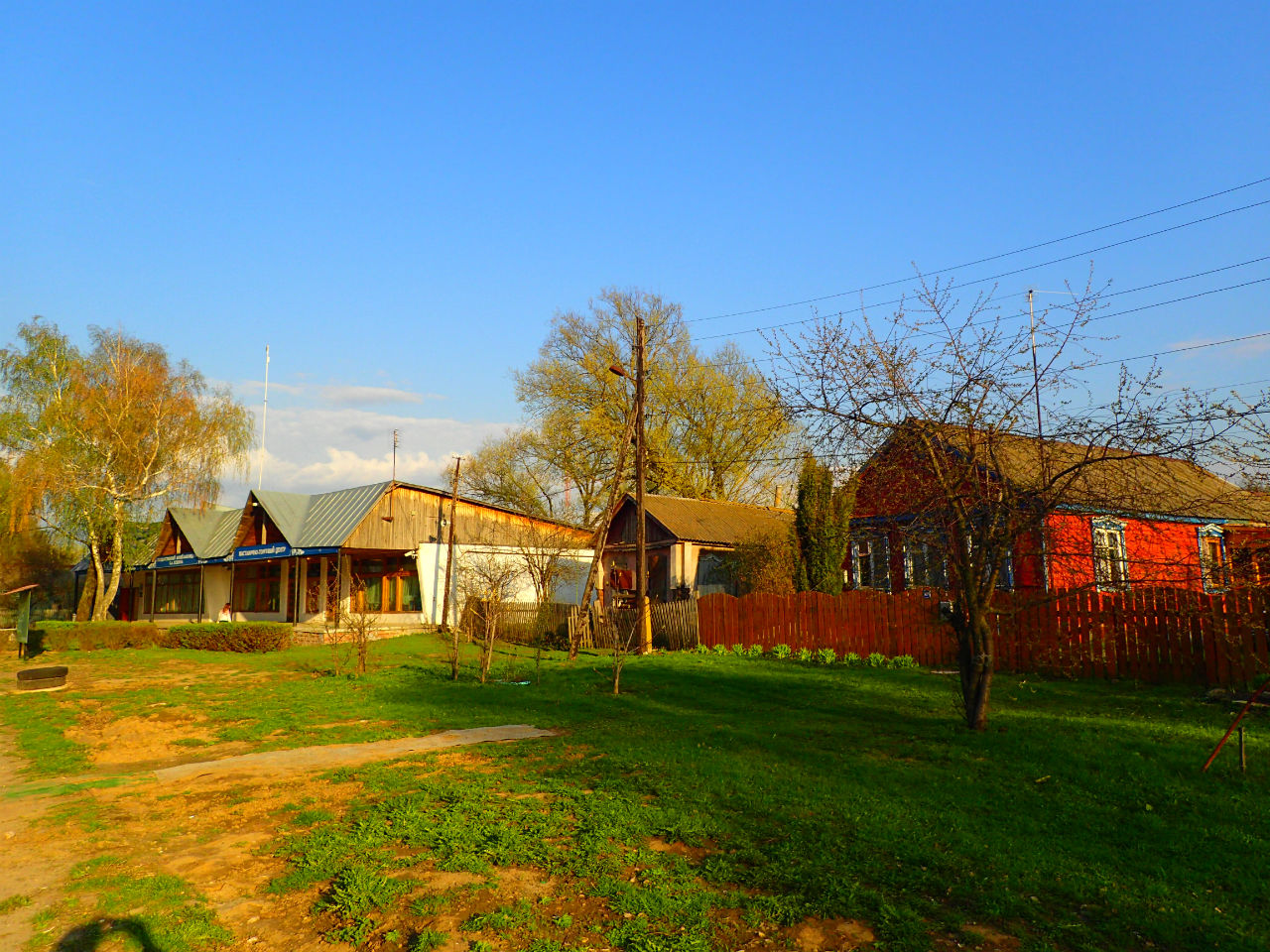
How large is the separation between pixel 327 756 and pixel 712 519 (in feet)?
78.3

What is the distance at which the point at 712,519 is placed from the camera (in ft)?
106

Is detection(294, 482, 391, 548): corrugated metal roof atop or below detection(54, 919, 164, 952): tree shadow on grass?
atop

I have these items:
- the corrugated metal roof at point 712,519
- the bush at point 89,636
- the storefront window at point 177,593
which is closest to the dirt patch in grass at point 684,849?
the corrugated metal roof at point 712,519

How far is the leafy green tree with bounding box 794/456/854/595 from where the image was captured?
22.0m

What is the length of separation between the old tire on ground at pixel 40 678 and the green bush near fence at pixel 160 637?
26.6ft

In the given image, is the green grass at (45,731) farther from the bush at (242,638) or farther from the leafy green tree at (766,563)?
the leafy green tree at (766,563)

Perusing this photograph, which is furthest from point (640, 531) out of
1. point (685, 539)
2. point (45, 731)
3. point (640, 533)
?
point (45, 731)

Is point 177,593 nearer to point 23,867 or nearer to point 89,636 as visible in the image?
point 89,636

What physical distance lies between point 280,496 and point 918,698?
28.2 metres

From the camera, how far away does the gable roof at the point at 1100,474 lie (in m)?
8.04

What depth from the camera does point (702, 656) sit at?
20.1 m

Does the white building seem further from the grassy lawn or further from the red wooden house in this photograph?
the red wooden house

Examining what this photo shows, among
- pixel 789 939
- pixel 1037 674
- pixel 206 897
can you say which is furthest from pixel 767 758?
pixel 1037 674

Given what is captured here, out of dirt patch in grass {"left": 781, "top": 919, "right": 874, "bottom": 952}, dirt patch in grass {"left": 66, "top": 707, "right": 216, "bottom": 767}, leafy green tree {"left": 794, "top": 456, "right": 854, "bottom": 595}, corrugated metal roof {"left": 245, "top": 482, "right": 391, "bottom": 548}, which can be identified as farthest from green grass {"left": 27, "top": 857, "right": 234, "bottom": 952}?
corrugated metal roof {"left": 245, "top": 482, "right": 391, "bottom": 548}
